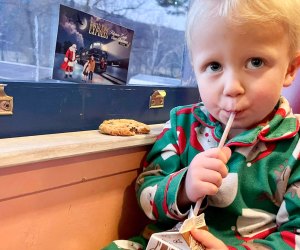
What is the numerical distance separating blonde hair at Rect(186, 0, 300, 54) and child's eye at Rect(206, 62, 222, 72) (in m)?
0.08

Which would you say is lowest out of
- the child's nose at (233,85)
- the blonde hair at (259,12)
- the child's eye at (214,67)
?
the child's nose at (233,85)

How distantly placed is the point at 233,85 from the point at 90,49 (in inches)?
13.3

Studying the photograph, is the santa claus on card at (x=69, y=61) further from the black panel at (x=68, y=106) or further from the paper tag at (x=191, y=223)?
the paper tag at (x=191, y=223)

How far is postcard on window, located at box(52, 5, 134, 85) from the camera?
30.0 inches

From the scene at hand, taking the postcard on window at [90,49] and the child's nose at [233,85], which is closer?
the child's nose at [233,85]

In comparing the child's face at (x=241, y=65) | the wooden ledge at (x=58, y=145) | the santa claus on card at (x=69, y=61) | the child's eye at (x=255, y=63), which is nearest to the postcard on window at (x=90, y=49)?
the santa claus on card at (x=69, y=61)

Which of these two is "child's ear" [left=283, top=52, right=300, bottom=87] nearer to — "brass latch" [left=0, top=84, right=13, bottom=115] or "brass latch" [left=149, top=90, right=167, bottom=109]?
"brass latch" [left=149, top=90, right=167, bottom=109]

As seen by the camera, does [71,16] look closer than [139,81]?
Yes

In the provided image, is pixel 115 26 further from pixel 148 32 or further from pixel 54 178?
pixel 54 178

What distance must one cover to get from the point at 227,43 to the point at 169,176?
0.27m

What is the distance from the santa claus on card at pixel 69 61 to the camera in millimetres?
776

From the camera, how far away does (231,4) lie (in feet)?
2.06

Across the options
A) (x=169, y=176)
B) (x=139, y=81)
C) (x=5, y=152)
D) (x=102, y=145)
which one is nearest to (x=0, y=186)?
(x=5, y=152)

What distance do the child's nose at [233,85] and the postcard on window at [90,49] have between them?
318 millimetres
